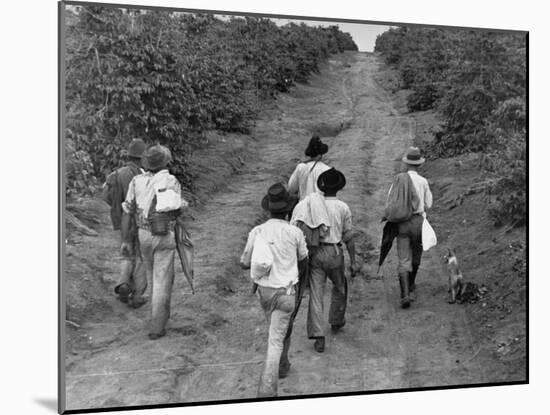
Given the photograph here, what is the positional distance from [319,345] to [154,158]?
7.11 ft

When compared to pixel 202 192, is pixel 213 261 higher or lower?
lower

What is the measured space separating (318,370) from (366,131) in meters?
2.30

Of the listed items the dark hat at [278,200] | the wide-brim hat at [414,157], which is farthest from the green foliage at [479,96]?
the dark hat at [278,200]

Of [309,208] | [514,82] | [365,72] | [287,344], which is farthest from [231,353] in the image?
[514,82]

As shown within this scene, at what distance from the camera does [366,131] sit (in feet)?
30.1

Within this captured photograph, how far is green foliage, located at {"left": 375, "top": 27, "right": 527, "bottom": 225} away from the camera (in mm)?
9102

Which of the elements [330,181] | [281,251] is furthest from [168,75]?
[281,251]

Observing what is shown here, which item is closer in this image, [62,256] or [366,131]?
[62,256]

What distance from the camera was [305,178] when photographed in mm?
8570

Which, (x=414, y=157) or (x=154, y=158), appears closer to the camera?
(x=154, y=158)

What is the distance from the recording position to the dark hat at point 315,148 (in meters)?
8.66

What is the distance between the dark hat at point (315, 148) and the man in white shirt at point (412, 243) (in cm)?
90

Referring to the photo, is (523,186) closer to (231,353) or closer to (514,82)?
(514,82)

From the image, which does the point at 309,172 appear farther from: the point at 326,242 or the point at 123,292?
the point at 123,292
